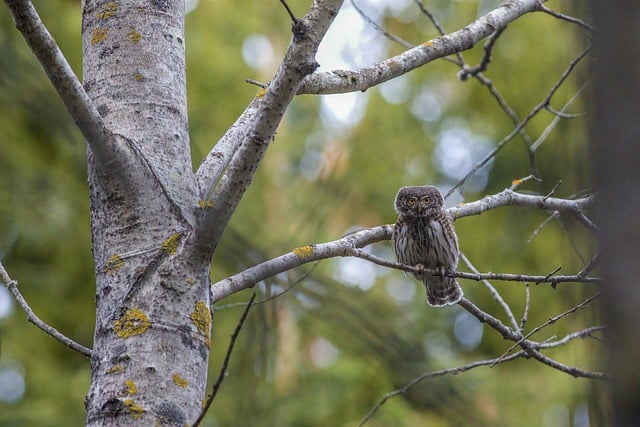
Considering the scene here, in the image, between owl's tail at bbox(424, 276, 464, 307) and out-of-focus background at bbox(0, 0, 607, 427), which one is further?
out-of-focus background at bbox(0, 0, 607, 427)

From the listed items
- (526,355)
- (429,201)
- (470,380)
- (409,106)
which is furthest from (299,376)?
(526,355)

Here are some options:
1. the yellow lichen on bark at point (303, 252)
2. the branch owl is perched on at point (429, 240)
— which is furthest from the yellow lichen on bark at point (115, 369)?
the branch owl is perched on at point (429, 240)

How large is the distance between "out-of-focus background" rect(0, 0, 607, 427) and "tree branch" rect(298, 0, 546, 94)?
115cm

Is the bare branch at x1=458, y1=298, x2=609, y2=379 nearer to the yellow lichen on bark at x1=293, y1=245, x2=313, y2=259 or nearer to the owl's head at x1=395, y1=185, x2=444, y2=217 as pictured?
the yellow lichen on bark at x1=293, y1=245, x2=313, y2=259

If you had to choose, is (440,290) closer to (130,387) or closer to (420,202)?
(420,202)

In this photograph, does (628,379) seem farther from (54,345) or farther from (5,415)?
(54,345)

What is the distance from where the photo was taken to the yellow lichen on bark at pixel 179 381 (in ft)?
7.61

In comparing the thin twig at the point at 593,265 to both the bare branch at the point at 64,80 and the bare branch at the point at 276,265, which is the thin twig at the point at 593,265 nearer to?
the bare branch at the point at 276,265

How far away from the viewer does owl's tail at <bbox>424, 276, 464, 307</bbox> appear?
4.66 metres

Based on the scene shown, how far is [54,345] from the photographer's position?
30.7ft

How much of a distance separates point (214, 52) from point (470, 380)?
511 cm

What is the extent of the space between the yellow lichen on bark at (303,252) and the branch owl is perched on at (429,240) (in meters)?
1.91

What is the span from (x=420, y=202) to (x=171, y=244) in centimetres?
253

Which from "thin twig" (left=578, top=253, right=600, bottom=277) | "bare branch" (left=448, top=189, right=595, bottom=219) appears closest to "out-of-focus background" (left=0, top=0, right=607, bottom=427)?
"bare branch" (left=448, top=189, right=595, bottom=219)
